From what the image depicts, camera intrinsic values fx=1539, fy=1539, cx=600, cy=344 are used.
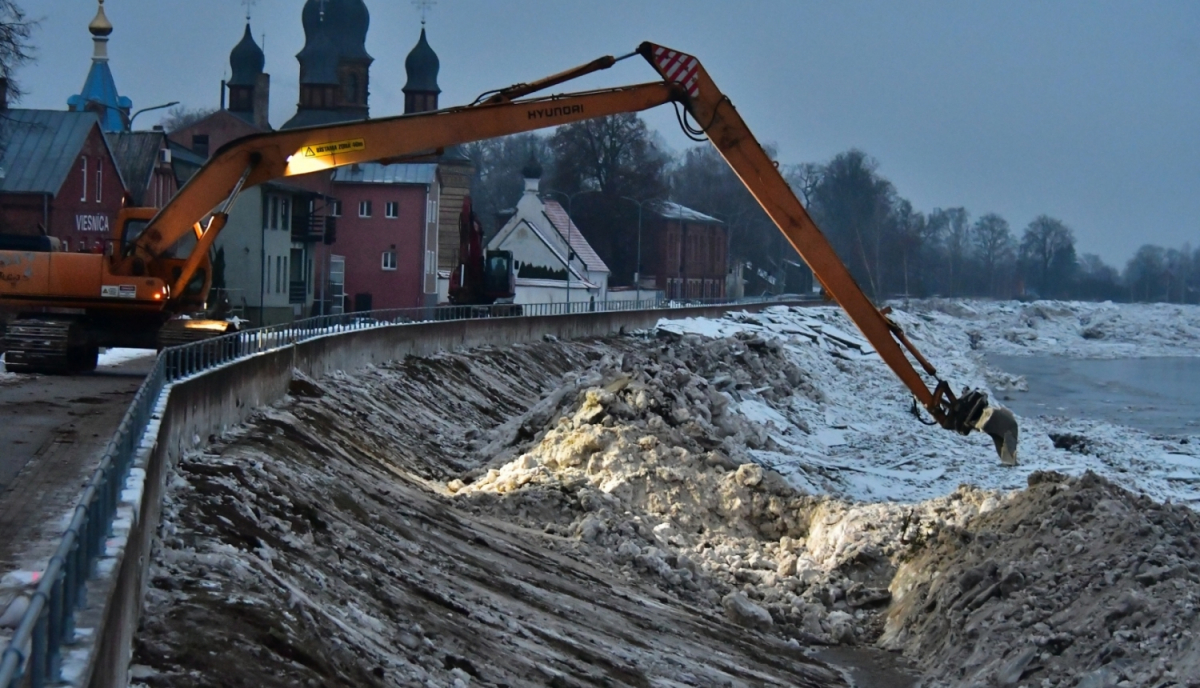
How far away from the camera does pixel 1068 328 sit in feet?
455

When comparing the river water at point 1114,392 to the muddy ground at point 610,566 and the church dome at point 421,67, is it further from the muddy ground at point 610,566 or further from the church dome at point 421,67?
the church dome at point 421,67

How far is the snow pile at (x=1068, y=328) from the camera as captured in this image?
362ft

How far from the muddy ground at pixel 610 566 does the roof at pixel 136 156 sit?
36.5 meters

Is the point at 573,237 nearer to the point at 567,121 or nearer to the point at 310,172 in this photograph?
the point at 567,121

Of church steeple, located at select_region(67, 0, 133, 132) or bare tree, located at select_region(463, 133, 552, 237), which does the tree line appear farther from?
church steeple, located at select_region(67, 0, 133, 132)

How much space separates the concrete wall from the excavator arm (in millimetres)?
2549

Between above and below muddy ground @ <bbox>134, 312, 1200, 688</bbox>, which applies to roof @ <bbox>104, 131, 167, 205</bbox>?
above

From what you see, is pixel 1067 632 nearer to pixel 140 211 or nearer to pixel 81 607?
pixel 81 607

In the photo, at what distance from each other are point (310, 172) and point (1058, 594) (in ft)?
41.2

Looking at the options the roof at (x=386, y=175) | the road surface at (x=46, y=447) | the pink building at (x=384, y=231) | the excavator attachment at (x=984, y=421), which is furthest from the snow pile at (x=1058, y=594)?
the roof at (x=386, y=175)

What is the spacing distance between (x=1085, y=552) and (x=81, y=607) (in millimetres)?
10846

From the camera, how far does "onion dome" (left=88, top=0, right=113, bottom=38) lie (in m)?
79.6

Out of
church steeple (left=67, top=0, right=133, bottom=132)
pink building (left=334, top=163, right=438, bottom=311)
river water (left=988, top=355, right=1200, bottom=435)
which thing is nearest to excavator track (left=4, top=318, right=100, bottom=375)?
river water (left=988, top=355, right=1200, bottom=435)

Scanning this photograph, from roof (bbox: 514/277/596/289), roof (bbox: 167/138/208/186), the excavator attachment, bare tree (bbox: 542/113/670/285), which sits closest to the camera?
the excavator attachment
